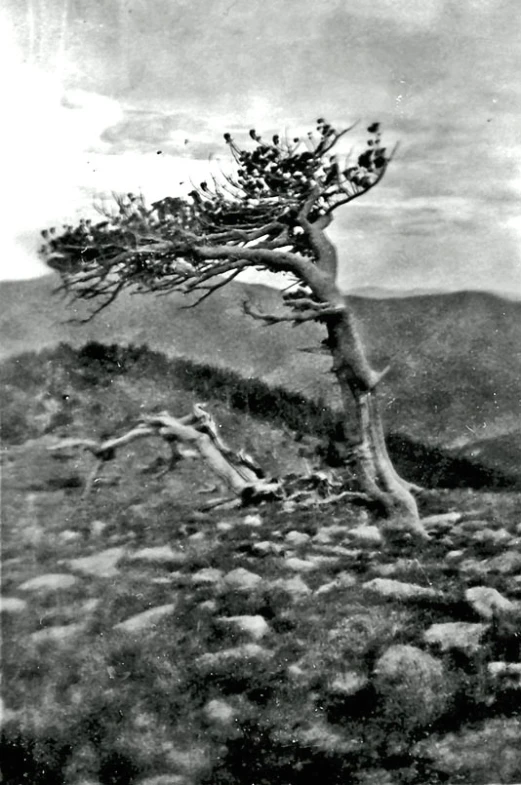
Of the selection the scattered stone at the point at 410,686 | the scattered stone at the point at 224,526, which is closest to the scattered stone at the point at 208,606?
the scattered stone at the point at 224,526

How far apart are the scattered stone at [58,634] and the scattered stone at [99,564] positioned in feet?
0.57

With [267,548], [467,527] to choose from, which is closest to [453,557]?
[467,527]

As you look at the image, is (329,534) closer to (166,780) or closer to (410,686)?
(410,686)

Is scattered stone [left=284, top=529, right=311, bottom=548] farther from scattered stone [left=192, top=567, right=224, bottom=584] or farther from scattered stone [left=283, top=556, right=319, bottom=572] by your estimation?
scattered stone [left=192, top=567, right=224, bottom=584]

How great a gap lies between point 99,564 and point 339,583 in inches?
32.3

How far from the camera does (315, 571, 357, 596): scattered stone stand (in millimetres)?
2535

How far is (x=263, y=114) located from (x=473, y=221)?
2.72 ft

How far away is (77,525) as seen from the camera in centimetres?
250

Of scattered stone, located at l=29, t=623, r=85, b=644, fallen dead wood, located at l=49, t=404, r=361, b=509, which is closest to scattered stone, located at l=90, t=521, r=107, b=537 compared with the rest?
fallen dead wood, located at l=49, t=404, r=361, b=509

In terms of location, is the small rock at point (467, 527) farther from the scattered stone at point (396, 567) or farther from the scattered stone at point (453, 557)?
the scattered stone at point (396, 567)

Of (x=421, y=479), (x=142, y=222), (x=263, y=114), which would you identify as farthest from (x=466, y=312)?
(x=142, y=222)

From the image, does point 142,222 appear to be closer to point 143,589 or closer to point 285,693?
point 143,589

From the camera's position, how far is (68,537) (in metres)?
2.50

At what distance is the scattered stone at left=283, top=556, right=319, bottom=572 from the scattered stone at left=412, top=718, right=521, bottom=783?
2.14 ft
